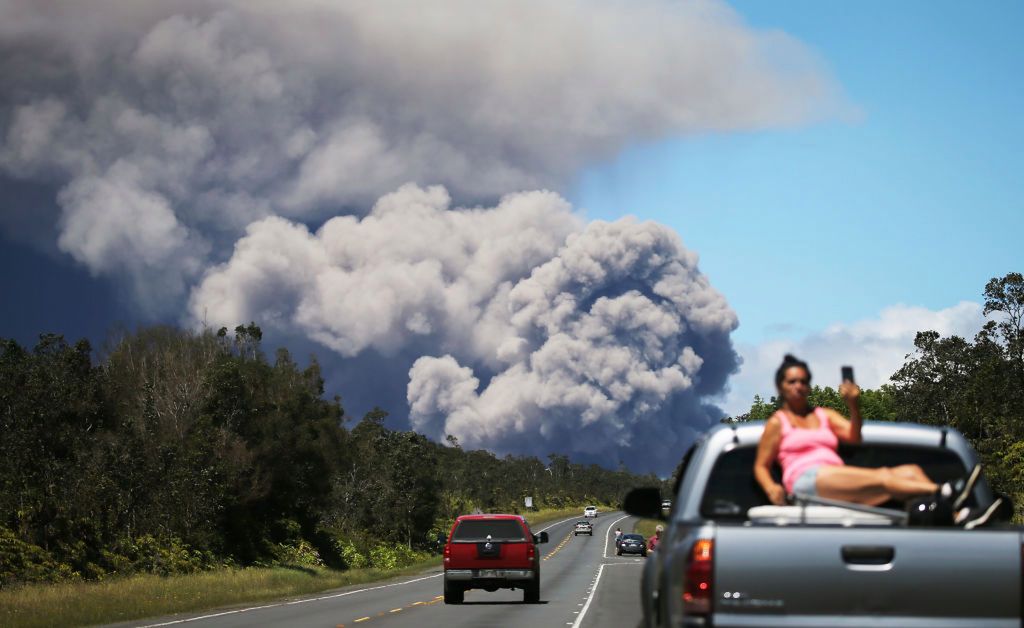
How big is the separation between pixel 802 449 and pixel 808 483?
36 centimetres

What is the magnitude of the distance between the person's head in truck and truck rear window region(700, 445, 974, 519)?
298mm

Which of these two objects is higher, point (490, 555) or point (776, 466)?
point (776, 466)

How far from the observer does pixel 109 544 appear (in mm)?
48781

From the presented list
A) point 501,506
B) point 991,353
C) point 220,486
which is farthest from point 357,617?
point 501,506

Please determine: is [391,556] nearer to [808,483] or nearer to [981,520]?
[808,483]

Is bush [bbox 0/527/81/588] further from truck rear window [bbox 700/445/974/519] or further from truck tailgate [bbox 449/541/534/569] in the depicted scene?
truck rear window [bbox 700/445/974/519]

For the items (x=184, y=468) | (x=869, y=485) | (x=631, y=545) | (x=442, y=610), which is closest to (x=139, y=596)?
(x=442, y=610)

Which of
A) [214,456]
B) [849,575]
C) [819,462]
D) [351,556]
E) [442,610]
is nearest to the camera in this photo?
[849,575]

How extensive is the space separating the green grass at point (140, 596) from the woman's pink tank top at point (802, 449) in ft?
66.9

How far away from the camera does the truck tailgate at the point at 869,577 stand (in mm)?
6230

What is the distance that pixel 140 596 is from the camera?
32.7 metres

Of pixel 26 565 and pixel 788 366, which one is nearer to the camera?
pixel 788 366

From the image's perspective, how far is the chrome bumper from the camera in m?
29.7

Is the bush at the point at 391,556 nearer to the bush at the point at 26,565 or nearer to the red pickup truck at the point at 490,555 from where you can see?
the bush at the point at 26,565
